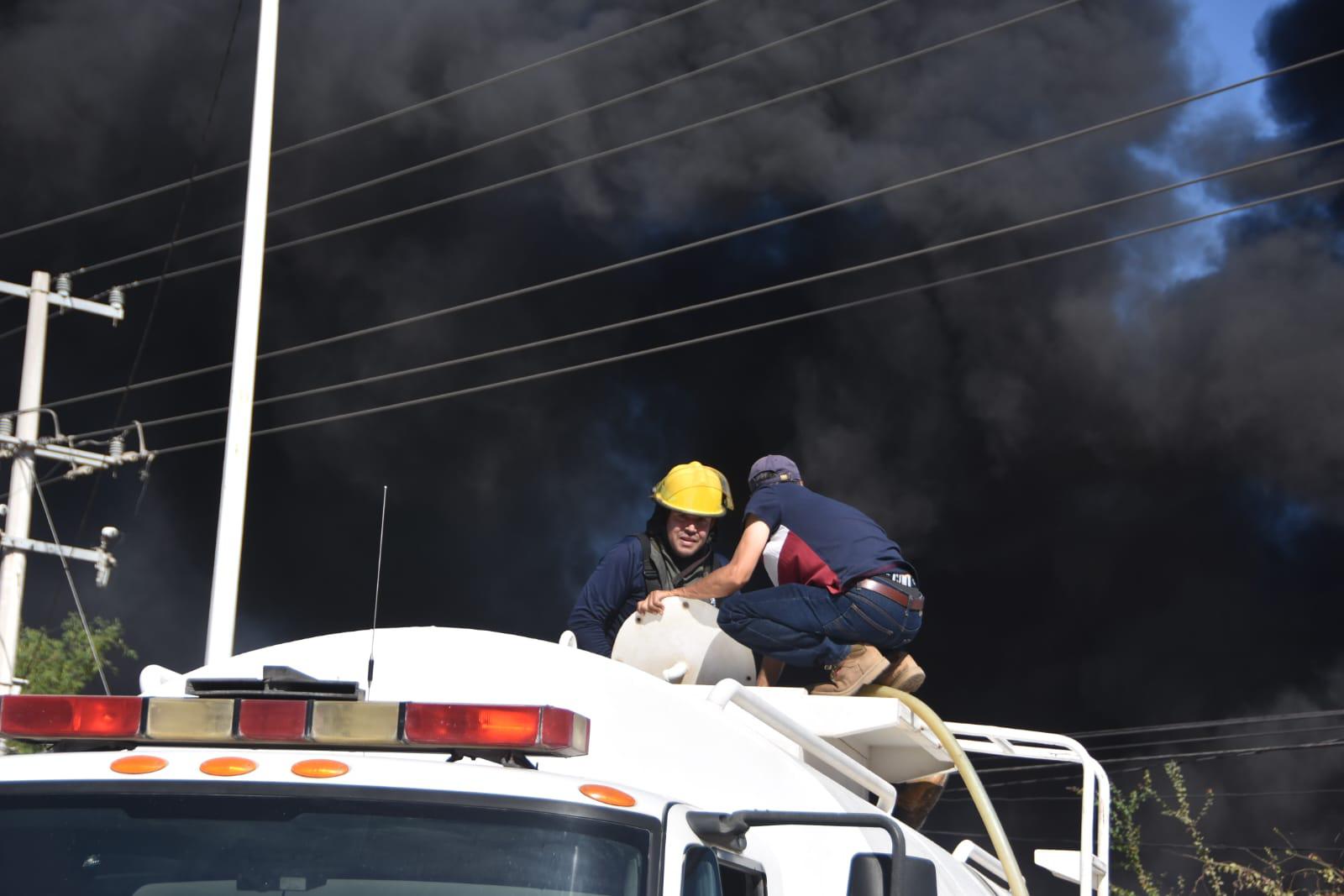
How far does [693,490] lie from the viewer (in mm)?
7137

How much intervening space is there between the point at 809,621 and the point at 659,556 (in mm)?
1143

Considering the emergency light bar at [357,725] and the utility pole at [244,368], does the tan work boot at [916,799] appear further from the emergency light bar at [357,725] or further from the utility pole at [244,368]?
the utility pole at [244,368]

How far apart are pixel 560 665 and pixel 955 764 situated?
1671 mm

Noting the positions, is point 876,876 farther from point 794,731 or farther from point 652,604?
point 652,604

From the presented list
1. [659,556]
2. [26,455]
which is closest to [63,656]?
[26,455]

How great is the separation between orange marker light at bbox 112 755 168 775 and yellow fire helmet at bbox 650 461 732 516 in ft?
11.7

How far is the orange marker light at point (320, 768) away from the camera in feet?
12.1

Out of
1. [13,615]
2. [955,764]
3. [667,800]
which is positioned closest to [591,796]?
[667,800]

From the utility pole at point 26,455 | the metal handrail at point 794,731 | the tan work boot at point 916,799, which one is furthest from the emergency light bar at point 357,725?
the utility pole at point 26,455

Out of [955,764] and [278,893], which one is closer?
[278,893]

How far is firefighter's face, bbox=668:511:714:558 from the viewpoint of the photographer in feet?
23.7

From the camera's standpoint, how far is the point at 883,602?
250 inches

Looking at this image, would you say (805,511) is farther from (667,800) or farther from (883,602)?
(667,800)

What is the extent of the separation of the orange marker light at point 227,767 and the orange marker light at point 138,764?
0.37 feet
